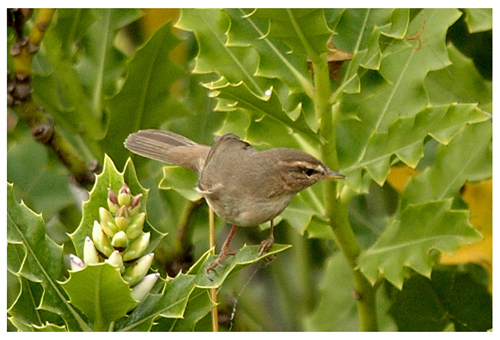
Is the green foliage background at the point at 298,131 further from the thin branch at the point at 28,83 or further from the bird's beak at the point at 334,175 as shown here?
the thin branch at the point at 28,83

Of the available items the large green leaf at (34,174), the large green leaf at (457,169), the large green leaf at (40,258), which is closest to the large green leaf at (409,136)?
the large green leaf at (457,169)

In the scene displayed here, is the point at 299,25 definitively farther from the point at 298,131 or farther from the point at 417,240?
the point at 417,240

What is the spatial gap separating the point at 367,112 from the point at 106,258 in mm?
1006

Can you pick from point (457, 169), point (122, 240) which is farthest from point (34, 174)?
point (457, 169)

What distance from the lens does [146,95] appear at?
Result: 2.65 meters

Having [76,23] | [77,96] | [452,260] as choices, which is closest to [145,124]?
[77,96]

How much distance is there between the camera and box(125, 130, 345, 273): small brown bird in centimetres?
217

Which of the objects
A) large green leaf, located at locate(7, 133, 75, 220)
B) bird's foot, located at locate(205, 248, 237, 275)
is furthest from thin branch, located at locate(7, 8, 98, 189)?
bird's foot, located at locate(205, 248, 237, 275)

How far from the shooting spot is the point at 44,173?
2.79m

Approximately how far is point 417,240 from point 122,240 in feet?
3.25

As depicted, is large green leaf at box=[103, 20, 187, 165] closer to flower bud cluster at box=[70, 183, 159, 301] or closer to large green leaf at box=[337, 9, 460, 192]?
large green leaf at box=[337, 9, 460, 192]

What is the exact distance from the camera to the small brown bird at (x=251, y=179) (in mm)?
2170

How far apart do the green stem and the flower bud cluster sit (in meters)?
0.57

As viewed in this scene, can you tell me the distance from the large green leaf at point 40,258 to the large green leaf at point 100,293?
9 centimetres
